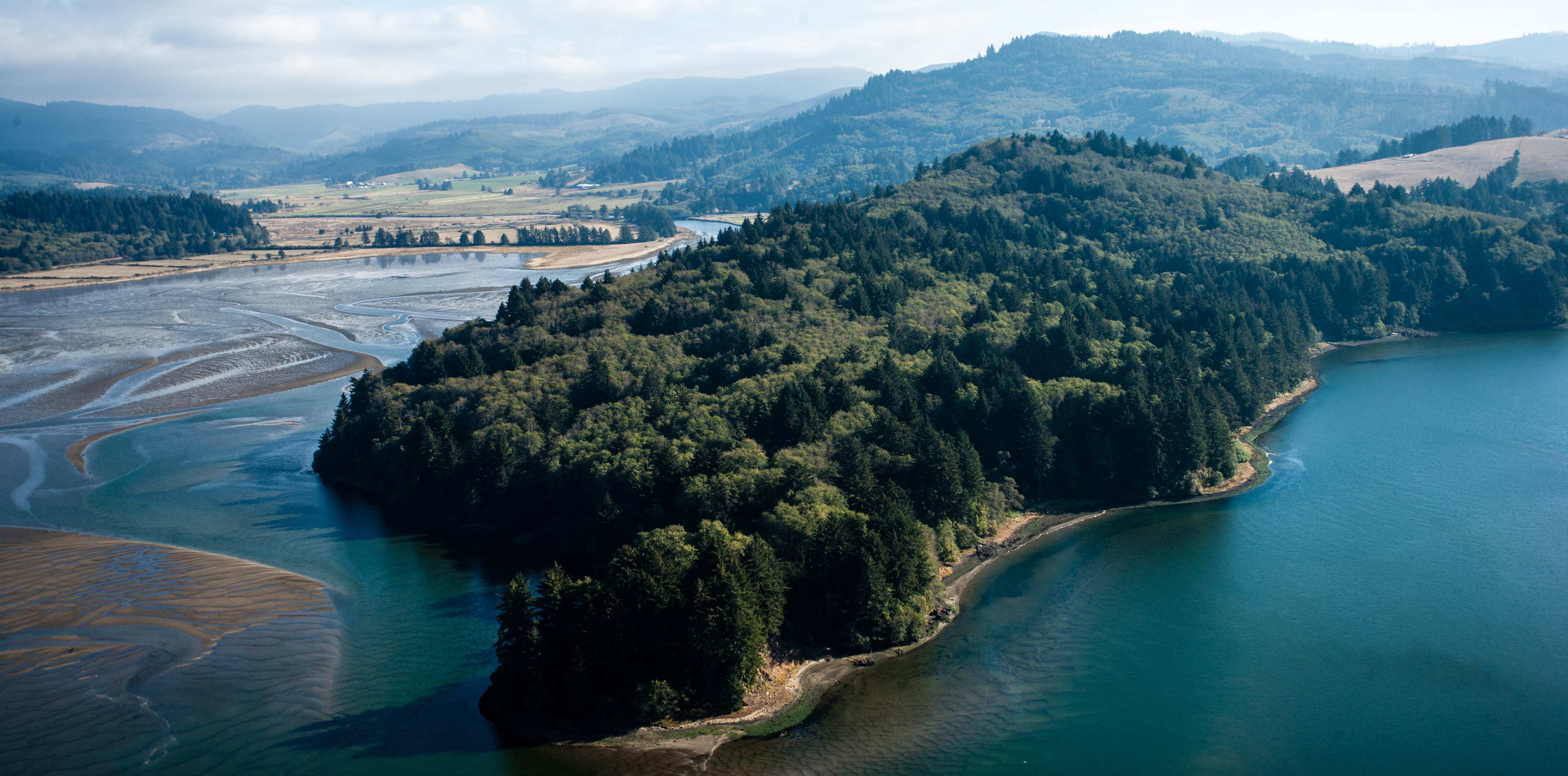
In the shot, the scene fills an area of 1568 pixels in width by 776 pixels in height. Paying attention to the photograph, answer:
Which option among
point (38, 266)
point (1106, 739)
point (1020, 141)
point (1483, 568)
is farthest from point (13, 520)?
point (38, 266)

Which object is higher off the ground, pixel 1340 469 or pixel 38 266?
pixel 38 266

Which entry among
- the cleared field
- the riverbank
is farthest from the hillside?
the riverbank

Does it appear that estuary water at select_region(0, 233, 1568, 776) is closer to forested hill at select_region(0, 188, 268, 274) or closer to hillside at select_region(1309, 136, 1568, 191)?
hillside at select_region(1309, 136, 1568, 191)

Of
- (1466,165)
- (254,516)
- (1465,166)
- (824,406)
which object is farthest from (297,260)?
(1466,165)

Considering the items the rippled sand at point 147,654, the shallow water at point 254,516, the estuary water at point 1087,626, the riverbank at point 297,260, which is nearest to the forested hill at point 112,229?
the riverbank at point 297,260

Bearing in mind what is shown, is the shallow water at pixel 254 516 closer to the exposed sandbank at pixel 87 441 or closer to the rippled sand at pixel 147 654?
the rippled sand at pixel 147 654

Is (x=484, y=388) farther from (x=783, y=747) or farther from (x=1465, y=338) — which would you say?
(x=1465, y=338)
